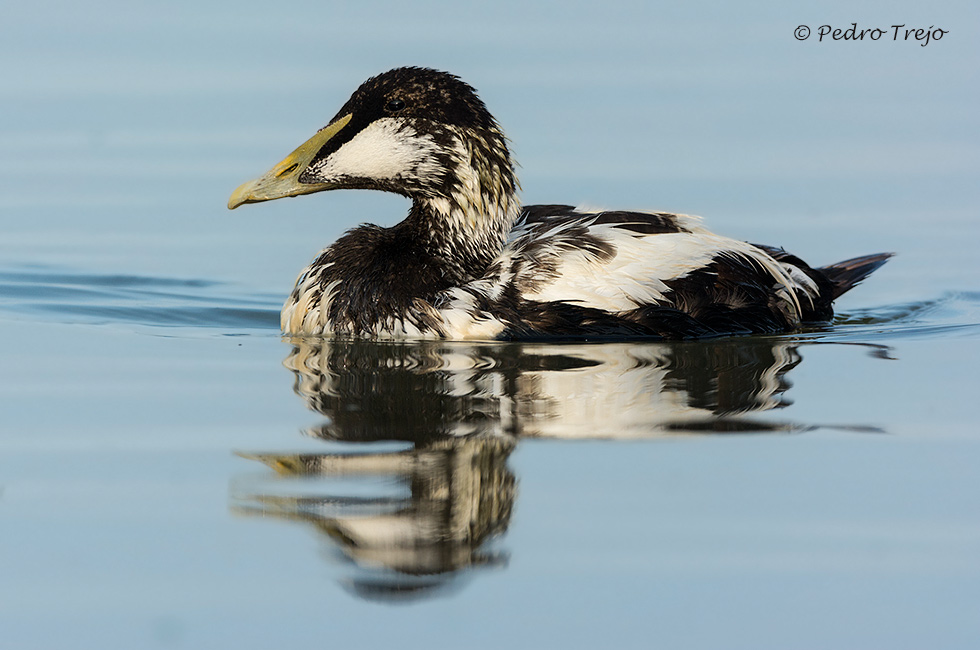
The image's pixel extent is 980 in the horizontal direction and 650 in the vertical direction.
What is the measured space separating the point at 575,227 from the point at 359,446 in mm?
2561

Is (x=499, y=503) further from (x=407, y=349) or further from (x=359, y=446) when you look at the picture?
(x=407, y=349)

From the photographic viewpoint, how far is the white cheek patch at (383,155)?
6938 millimetres

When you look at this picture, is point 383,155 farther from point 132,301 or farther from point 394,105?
point 132,301

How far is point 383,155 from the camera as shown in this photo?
6973 mm

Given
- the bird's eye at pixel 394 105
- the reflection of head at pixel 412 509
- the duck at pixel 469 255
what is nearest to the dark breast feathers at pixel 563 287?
the duck at pixel 469 255

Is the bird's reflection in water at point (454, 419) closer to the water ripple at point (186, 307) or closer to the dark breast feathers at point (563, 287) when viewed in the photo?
the dark breast feathers at point (563, 287)

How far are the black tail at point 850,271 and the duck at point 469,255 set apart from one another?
41.0 inches

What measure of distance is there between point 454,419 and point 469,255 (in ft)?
6.39

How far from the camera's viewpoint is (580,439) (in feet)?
16.1

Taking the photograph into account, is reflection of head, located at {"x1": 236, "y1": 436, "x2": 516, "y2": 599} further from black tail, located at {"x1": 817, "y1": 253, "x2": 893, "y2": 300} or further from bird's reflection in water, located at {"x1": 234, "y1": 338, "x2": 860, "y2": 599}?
black tail, located at {"x1": 817, "y1": 253, "x2": 893, "y2": 300}

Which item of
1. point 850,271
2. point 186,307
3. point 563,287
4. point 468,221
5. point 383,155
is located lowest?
point 186,307

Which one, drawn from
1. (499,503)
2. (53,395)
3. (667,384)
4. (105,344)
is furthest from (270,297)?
(499,503)

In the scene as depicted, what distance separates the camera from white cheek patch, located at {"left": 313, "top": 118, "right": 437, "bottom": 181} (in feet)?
22.8

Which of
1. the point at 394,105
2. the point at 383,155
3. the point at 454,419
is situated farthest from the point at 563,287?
the point at 454,419
